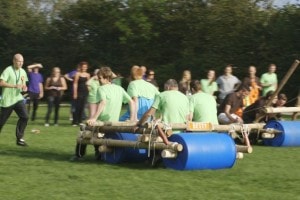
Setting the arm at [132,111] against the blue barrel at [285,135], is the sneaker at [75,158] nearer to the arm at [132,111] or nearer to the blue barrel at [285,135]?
the arm at [132,111]

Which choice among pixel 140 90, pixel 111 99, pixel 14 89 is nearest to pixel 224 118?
pixel 140 90

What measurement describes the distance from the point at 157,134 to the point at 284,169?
2073 mm

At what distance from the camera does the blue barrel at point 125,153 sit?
11.4m

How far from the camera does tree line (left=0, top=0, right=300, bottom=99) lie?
30.3 metres

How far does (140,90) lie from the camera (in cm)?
1254

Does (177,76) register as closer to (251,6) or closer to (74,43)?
(251,6)

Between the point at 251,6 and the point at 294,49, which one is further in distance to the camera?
the point at 251,6

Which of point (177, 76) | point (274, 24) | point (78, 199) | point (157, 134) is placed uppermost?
point (274, 24)

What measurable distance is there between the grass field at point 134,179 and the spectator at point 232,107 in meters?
1.69

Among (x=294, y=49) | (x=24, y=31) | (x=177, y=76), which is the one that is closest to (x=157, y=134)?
(x=294, y=49)

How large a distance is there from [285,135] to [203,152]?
A: 4.47 meters

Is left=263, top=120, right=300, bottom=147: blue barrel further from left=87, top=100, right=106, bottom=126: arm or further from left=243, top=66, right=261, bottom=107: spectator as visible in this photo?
left=87, top=100, right=106, bottom=126: arm

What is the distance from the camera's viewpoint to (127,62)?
34875 millimetres

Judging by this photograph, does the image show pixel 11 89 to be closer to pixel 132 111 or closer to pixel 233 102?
pixel 132 111
